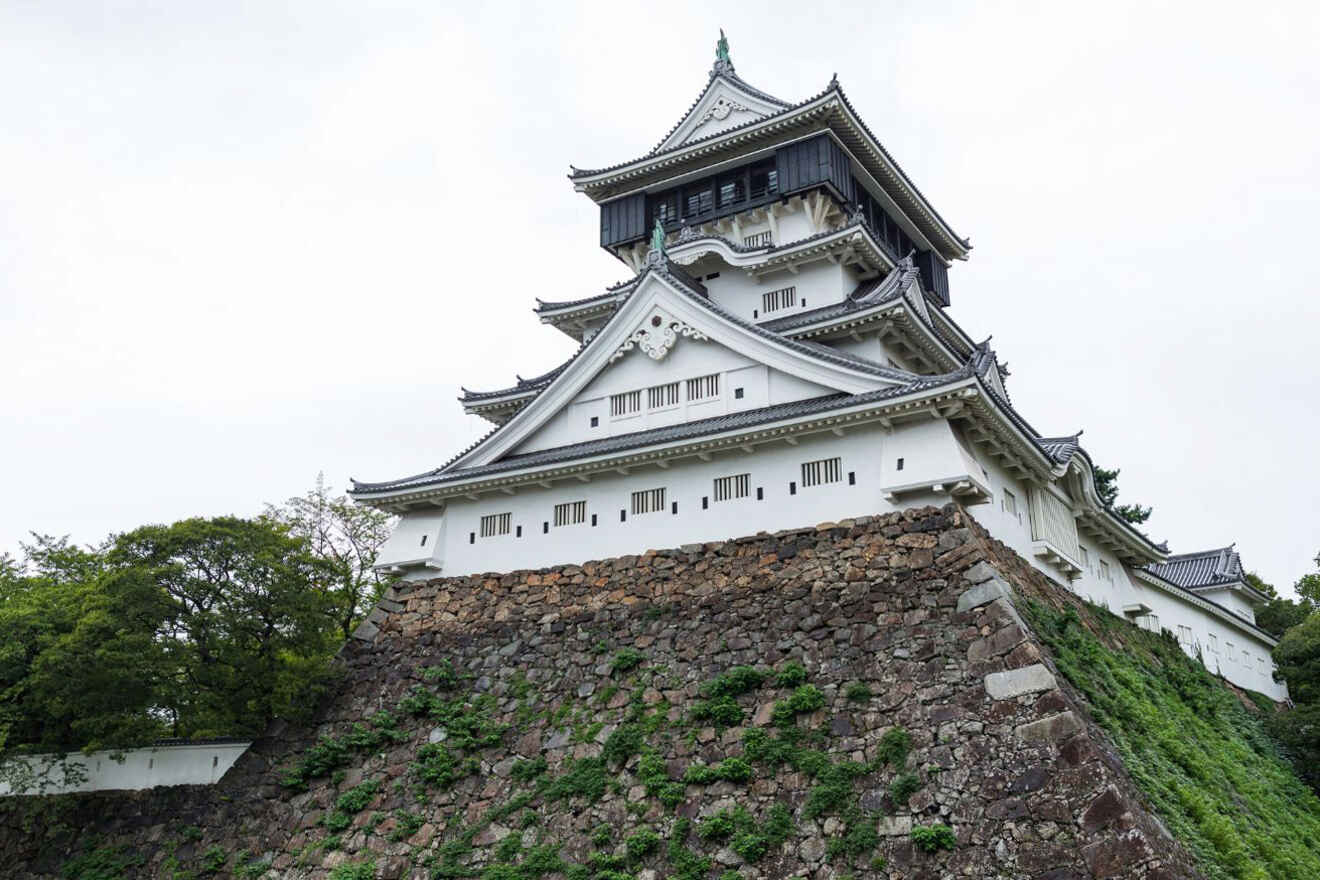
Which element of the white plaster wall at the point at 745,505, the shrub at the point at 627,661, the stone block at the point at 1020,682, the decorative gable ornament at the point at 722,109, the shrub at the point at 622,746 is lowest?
the shrub at the point at 622,746

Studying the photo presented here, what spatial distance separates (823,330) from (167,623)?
13402 mm

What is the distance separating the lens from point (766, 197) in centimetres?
2522

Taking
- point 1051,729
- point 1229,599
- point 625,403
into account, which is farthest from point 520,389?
point 1229,599

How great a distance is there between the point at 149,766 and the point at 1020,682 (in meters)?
15.3

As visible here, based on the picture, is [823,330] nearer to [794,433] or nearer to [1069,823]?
[794,433]

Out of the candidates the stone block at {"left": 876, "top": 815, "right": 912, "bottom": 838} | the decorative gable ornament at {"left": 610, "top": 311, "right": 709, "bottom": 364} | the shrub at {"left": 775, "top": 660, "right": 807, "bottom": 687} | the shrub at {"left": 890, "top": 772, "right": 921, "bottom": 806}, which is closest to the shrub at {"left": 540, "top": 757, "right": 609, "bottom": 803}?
the shrub at {"left": 775, "top": 660, "right": 807, "bottom": 687}

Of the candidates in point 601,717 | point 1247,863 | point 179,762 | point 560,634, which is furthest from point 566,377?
Answer: point 1247,863

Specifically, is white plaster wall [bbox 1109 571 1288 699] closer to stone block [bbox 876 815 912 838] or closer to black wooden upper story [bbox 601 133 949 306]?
black wooden upper story [bbox 601 133 949 306]

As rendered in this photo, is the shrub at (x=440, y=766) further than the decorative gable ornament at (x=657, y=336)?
No

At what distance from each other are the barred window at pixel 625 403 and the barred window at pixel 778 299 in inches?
198

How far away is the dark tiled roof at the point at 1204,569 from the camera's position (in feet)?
116

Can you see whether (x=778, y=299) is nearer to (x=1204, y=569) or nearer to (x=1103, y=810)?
(x=1103, y=810)

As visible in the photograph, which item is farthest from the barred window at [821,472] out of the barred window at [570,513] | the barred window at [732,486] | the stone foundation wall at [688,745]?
the barred window at [570,513]

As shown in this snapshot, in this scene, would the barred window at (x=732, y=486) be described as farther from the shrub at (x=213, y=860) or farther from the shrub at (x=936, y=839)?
the shrub at (x=213, y=860)
